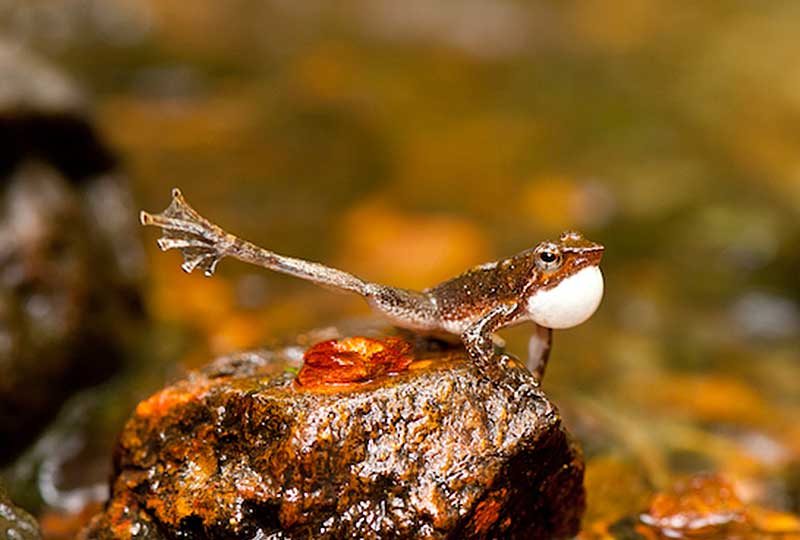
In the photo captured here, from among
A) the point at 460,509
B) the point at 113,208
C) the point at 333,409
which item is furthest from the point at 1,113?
the point at 460,509

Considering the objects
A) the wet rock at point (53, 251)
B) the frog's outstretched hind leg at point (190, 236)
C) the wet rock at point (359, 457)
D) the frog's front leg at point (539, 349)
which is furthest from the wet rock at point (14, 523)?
the frog's front leg at point (539, 349)

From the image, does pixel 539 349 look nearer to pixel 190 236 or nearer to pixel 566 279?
pixel 566 279

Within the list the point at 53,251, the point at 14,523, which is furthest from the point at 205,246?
the point at 53,251

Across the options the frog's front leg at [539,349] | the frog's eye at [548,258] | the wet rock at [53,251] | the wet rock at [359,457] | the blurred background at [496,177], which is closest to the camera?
the wet rock at [359,457]

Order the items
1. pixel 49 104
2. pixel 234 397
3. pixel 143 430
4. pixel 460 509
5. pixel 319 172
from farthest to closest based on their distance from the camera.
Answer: pixel 319 172 < pixel 49 104 < pixel 143 430 < pixel 234 397 < pixel 460 509

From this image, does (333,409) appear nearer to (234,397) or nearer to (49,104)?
(234,397)

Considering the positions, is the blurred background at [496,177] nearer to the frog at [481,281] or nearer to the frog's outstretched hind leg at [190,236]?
the frog at [481,281]
